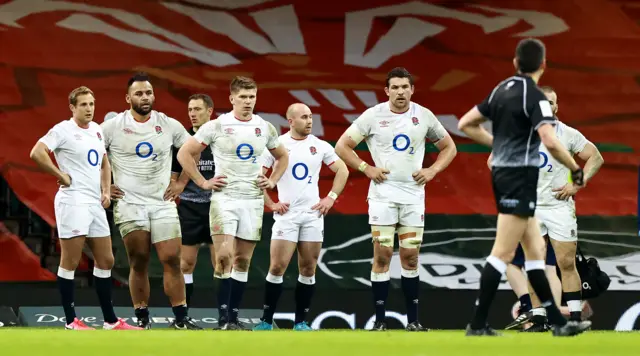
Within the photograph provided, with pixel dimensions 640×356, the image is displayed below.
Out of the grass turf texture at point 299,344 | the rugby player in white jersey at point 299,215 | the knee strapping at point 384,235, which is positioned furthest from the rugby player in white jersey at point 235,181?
the grass turf texture at point 299,344

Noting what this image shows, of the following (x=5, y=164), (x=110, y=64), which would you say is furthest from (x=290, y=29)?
(x=5, y=164)

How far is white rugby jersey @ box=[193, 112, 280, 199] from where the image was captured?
1158 centimetres

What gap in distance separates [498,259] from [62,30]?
811cm

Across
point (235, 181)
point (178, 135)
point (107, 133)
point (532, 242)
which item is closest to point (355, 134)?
point (235, 181)

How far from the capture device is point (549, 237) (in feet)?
39.7

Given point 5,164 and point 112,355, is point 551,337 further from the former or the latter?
point 5,164

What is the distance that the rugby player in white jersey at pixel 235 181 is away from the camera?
1155cm

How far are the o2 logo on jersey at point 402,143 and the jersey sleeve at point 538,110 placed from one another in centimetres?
323

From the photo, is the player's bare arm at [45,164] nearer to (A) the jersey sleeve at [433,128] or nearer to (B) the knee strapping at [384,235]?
(B) the knee strapping at [384,235]

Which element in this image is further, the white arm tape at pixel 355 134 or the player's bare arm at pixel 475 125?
the white arm tape at pixel 355 134

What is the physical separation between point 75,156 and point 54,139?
0.24 m

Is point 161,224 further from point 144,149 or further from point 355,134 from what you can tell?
point 355,134

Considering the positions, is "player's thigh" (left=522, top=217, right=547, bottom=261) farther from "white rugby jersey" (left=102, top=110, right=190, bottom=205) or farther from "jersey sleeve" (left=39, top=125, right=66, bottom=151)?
"jersey sleeve" (left=39, top=125, right=66, bottom=151)

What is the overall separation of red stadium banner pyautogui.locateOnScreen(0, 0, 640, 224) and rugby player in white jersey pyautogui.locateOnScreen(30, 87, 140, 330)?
3501 mm
